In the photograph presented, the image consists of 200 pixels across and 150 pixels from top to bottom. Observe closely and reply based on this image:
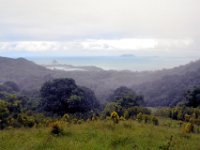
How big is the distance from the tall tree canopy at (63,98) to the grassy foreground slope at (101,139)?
13.5 meters

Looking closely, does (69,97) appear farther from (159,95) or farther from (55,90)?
(159,95)

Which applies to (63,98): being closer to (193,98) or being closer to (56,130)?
(193,98)

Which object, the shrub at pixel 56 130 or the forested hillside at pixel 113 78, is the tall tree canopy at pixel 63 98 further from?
the forested hillside at pixel 113 78

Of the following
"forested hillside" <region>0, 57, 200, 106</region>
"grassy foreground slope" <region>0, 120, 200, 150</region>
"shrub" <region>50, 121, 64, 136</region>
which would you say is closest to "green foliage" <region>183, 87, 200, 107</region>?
"grassy foreground slope" <region>0, 120, 200, 150</region>

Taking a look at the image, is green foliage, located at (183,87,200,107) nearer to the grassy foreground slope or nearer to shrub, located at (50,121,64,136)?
the grassy foreground slope

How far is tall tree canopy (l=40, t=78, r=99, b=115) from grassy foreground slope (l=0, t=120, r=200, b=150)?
1348 centimetres

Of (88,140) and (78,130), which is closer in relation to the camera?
(88,140)

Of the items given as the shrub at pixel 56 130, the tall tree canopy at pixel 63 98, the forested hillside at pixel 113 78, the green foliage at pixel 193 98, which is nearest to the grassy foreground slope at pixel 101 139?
the shrub at pixel 56 130

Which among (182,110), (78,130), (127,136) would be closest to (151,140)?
(127,136)

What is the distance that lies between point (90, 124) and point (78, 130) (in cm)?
97

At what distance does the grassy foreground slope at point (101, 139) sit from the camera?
9.53 meters

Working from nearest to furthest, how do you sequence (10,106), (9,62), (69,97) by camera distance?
(10,106), (69,97), (9,62)

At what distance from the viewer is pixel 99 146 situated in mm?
9500

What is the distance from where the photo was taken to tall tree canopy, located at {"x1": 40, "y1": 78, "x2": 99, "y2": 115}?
25147mm
